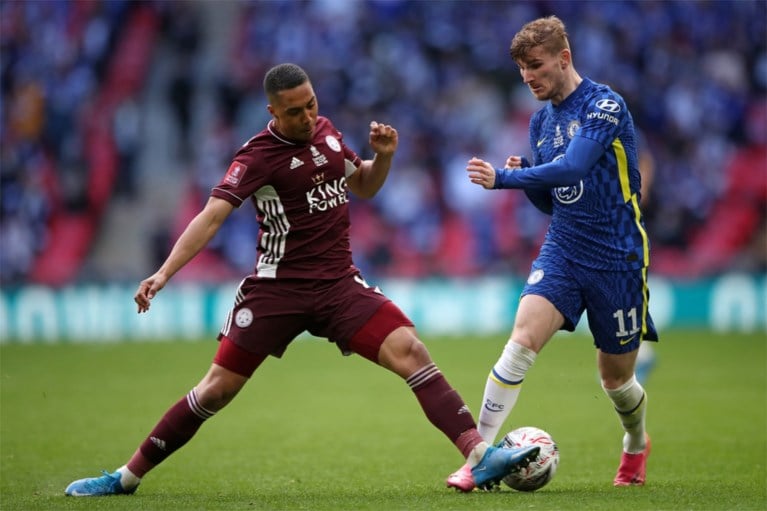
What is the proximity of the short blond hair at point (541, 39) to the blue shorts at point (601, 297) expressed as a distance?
1.15 metres

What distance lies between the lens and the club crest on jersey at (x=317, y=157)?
256 inches

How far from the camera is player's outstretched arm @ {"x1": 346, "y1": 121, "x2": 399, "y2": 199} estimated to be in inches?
257

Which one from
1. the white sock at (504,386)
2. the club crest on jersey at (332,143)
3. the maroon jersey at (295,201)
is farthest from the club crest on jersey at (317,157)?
the white sock at (504,386)

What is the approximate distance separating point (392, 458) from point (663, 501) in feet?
8.99

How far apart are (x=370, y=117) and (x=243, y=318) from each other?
15.5 m

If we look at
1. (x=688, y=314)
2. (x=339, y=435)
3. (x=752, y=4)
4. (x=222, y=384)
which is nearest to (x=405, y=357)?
(x=222, y=384)

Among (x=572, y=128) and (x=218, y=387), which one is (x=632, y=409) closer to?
(x=572, y=128)

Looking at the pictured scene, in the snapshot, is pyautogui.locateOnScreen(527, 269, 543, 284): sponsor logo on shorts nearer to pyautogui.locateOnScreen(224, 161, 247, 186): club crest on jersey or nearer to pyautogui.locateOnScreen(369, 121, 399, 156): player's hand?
pyautogui.locateOnScreen(369, 121, 399, 156): player's hand

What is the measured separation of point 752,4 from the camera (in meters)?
21.7

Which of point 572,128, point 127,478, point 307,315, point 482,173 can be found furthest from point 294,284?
point 572,128

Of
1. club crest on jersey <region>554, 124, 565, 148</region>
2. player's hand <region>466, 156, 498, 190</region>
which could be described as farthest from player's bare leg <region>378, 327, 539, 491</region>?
club crest on jersey <region>554, 124, 565, 148</region>

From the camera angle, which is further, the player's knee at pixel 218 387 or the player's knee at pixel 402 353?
the player's knee at pixel 218 387

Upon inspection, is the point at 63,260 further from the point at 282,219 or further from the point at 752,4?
the point at 282,219

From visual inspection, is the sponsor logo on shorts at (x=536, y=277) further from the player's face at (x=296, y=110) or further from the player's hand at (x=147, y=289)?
the player's hand at (x=147, y=289)
